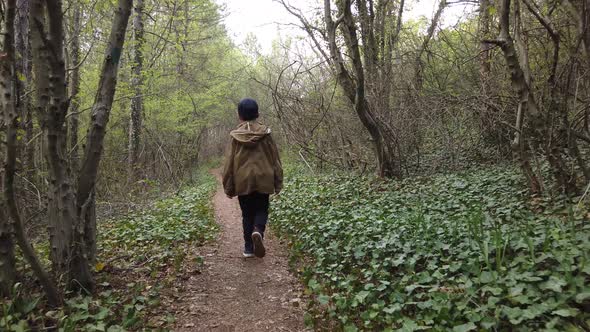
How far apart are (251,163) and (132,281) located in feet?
6.40

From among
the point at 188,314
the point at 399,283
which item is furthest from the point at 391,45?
the point at 188,314

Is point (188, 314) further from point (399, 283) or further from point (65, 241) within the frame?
point (399, 283)

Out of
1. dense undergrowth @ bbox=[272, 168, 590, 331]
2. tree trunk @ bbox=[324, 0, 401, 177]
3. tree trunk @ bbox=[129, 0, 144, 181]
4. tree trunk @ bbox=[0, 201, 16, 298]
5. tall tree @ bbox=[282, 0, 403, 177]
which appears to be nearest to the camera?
dense undergrowth @ bbox=[272, 168, 590, 331]

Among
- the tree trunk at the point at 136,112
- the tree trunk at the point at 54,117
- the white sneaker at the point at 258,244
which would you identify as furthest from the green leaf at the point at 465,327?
the tree trunk at the point at 136,112

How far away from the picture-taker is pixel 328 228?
5.49 meters

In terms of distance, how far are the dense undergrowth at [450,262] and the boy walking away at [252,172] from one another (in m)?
0.72

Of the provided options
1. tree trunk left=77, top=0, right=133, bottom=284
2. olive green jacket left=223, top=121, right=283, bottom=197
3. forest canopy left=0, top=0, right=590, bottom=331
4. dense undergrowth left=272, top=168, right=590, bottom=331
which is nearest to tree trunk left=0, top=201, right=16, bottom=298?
forest canopy left=0, top=0, right=590, bottom=331

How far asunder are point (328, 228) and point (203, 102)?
46.1ft

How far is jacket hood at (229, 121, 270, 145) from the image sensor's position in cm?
495

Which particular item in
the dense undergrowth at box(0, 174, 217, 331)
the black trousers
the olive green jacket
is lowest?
the dense undergrowth at box(0, 174, 217, 331)

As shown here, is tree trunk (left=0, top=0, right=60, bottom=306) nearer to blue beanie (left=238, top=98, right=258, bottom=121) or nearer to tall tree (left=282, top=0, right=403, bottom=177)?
blue beanie (left=238, top=98, right=258, bottom=121)

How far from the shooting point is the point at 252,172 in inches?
193

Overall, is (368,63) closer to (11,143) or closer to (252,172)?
(252,172)

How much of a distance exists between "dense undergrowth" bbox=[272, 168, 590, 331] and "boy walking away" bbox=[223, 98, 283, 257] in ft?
2.37
